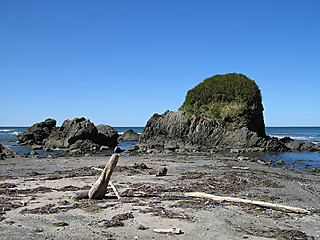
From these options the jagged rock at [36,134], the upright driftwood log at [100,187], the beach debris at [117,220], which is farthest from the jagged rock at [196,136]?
the beach debris at [117,220]

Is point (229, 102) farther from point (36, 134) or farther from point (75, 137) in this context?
point (36, 134)

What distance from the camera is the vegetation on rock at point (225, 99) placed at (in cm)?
4309

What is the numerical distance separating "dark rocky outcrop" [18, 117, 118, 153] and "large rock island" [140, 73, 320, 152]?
5731mm

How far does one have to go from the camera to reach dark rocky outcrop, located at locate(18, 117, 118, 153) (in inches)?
1610

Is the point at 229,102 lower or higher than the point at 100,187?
higher

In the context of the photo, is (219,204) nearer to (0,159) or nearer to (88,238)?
(88,238)

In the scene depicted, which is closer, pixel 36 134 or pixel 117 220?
pixel 117 220

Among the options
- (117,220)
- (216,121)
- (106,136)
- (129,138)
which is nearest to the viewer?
(117,220)

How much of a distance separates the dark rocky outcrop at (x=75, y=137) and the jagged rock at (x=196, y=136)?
5.84m

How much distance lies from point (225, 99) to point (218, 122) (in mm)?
5046

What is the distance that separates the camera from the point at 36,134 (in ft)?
160

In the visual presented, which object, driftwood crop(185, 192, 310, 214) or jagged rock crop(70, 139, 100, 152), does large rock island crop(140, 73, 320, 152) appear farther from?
driftwood crop(185, 192, 310, 214)

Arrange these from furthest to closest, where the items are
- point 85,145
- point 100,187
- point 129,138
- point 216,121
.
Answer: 1. point 129,138
2. point 216,121
3. point 85,145
4. point 100,187

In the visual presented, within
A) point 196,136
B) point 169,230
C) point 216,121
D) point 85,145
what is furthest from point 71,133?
point 169,230
